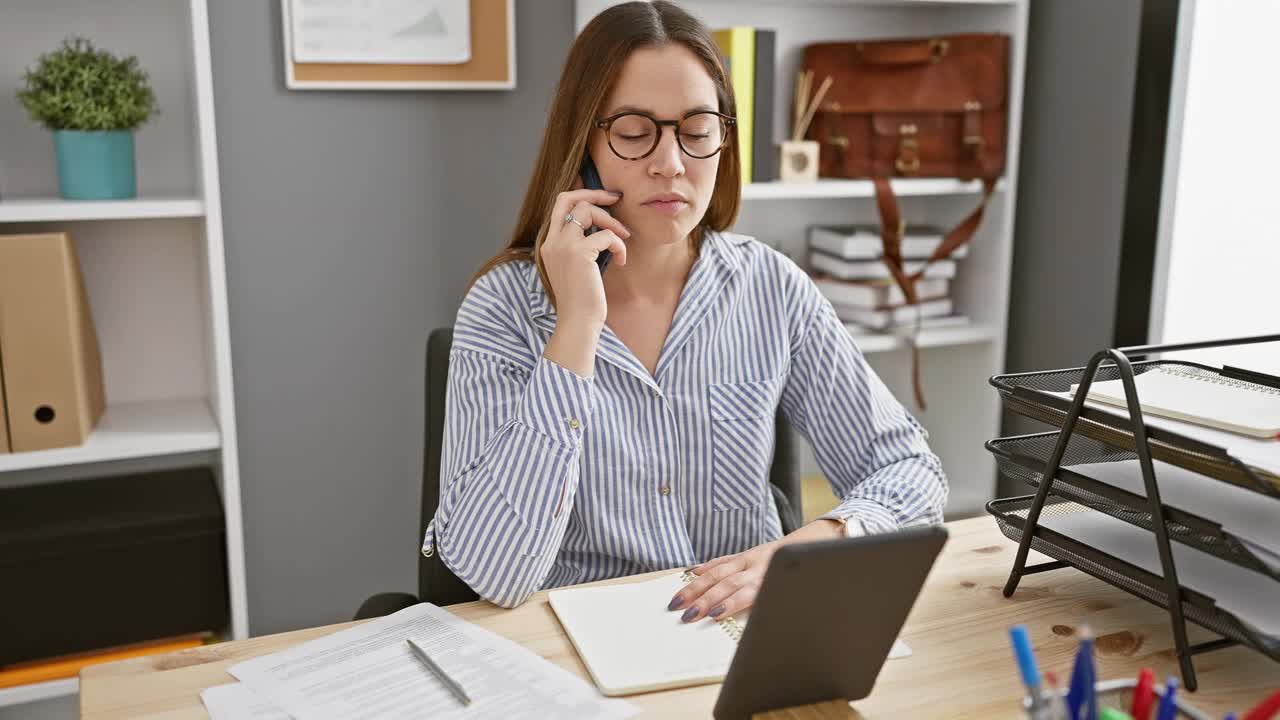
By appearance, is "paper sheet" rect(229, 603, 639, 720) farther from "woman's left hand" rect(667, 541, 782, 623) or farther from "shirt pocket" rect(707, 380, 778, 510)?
"shirt pocket" rect(707, 380, 778, 510)

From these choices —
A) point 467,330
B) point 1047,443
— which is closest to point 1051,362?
point 1047,443

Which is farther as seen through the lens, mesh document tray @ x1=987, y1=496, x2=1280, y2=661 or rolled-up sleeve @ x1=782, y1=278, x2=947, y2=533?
rolled-up sleeve @ x1=782, y1=278, x2=947, y2=533

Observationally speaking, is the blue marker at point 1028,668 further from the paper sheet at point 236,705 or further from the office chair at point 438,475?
the office chair at point 438,475

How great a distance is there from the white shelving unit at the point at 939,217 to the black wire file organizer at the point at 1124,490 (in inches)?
51.3

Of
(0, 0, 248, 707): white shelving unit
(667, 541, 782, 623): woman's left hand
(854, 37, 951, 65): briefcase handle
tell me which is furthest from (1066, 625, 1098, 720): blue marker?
(854, 37, 951, 65): briefcase handle

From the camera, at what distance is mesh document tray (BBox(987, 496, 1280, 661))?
0.90 m

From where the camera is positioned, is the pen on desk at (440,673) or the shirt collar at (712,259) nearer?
the pen on desk at (440,673)

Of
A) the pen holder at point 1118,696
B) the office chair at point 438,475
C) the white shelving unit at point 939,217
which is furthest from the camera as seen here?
the white shelving unit at point 939,217

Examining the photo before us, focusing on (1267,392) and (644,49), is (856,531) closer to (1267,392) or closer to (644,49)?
A: (1267,392)

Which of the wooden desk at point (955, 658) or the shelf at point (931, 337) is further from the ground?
the shelf at point (931, 337)

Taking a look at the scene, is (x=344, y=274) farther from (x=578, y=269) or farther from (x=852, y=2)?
(x=852, y=2)

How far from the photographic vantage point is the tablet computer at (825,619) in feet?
2.46

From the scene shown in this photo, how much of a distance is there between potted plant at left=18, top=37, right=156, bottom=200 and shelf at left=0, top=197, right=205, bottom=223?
39mm

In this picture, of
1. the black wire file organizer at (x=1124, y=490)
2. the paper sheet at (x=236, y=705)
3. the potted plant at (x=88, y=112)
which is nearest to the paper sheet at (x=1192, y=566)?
the black wire file organizer at (x=1124, y=490)
